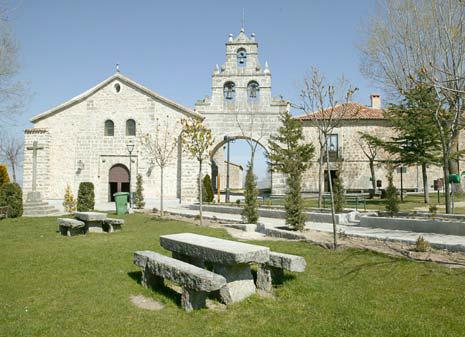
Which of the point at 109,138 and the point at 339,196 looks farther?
the point at 109,138

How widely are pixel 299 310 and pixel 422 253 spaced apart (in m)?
4.16

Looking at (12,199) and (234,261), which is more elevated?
(12,199)

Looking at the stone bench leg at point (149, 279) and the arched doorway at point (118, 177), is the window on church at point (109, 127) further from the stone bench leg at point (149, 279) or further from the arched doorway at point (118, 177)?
the stone bench leg at point (149, 279)

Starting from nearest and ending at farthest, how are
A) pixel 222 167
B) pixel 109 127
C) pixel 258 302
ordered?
pixel 258 302 < pixel 109 127 < pixel 222 167

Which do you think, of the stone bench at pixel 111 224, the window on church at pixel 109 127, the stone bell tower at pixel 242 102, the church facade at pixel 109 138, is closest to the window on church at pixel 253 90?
the stone bell tower at pixel 242 102

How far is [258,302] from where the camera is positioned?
477cm

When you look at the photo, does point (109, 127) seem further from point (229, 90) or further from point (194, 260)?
point (194, 260)

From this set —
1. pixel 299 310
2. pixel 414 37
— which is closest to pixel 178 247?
pixel 299 310

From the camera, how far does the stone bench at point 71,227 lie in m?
10.7

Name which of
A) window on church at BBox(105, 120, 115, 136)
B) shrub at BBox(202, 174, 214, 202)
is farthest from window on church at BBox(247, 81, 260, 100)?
window on church at BBox(105, 120, 115, 136)

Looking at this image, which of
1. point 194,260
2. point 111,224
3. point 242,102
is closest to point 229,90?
point 242,102

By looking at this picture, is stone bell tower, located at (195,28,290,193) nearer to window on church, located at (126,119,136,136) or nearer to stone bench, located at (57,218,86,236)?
window on church, located at (126,119,136,136)

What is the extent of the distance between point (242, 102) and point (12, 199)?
15612 mm

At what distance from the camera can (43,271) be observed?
6309mm
